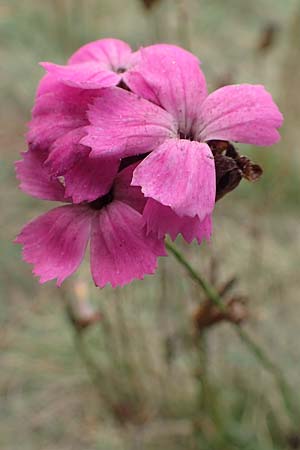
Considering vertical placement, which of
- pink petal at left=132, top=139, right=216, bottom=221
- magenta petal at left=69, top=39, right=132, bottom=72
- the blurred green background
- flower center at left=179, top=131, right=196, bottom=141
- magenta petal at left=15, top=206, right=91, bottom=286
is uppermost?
magenta petal at left=69, top=39, right=132, bottom=72

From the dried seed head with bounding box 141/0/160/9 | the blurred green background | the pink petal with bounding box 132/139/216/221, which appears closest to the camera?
the pink petal with bounding box 132/139/216/221

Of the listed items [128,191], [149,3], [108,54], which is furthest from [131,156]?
[149,3]

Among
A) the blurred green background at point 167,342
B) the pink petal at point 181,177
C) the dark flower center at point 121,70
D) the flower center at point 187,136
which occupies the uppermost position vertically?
the dark flower center at point 121,70

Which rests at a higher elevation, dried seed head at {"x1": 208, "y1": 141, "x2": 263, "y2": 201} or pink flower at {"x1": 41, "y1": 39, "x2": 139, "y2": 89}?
pink flower at {"x1": 41, "y1": 39, "x2": 139, "y2": 89}

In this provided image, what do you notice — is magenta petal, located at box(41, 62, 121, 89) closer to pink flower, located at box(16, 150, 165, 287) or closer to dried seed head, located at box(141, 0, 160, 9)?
pink flower, located at box(16, 150, 165, 287)

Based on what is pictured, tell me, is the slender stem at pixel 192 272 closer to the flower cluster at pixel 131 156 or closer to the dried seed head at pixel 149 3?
the flower cluster at pixel 131 156

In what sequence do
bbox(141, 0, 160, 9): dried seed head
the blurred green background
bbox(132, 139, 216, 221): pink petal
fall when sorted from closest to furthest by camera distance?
bbox(132, 139, 216, 221): pink petal, bbox(141, 0, 160, 9): dried seed head, the blurred green background

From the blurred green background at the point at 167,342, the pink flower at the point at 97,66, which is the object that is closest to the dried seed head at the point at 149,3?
the blurred green background at the point at 167,342

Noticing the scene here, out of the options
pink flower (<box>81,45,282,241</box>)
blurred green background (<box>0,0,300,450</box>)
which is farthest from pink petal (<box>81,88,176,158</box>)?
blurred green background (<box>0,0,300,450</box>)
